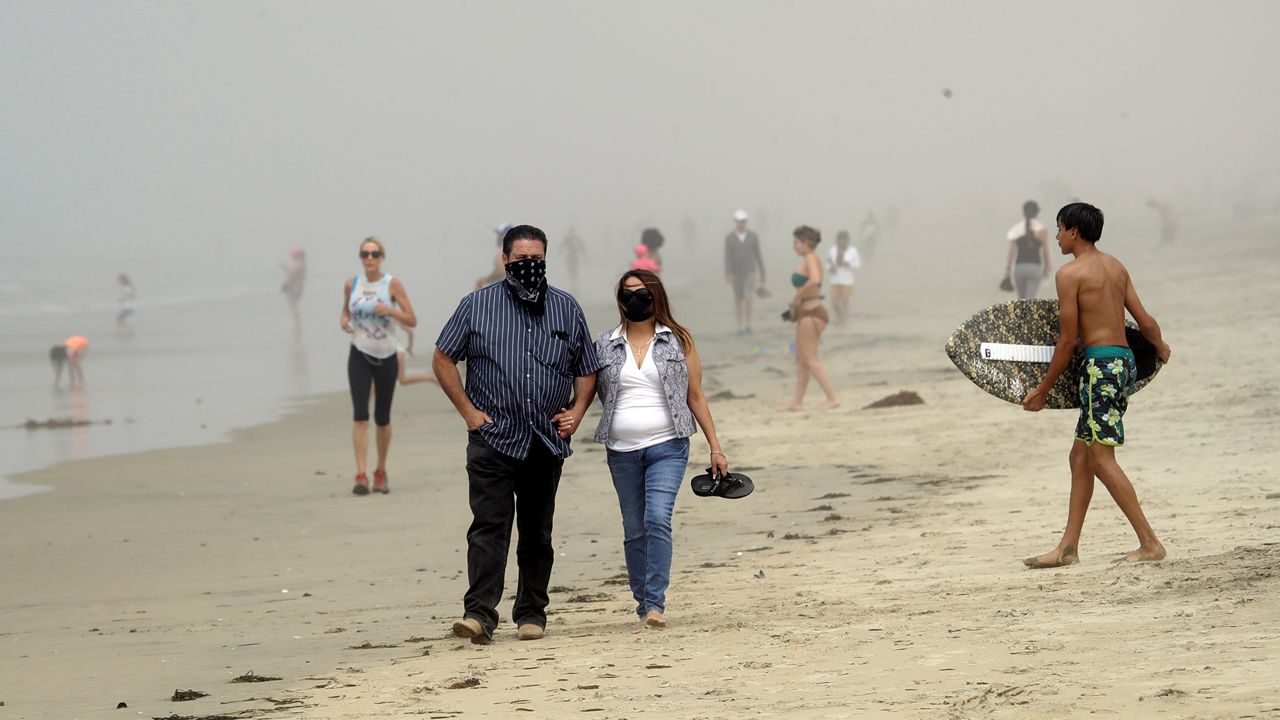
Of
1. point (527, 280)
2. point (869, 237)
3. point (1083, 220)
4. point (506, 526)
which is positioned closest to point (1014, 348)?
point (1083, 220)

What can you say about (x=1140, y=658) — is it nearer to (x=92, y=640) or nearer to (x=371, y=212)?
(x=92, y=640)

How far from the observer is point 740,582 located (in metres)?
7.93

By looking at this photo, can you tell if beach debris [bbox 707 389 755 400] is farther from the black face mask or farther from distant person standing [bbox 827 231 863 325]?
the black face mask

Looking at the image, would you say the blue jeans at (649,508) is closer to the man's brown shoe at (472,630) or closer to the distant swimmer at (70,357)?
the man's brown shoe at (472,630)

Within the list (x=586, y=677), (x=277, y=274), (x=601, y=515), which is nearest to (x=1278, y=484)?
(x=601, y=515)

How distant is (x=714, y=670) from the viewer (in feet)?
18.7

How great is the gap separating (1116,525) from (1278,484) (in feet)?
3.67

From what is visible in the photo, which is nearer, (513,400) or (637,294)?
(513,400)

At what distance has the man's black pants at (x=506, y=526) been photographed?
22.0 feet

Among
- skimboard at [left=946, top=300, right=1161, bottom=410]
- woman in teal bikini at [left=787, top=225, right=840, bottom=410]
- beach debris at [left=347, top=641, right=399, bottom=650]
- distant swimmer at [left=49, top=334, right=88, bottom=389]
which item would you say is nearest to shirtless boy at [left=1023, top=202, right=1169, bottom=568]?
skimboard at [left=946, top=300, right=1161, bottom=410]

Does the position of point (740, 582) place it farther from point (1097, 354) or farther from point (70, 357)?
point (70, 357)

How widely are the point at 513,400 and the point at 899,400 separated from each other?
893cm

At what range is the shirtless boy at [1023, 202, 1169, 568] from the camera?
278 inches

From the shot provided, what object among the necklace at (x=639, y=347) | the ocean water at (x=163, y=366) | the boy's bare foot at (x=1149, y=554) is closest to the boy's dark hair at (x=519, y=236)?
the necklace at (x=639, y=347)
